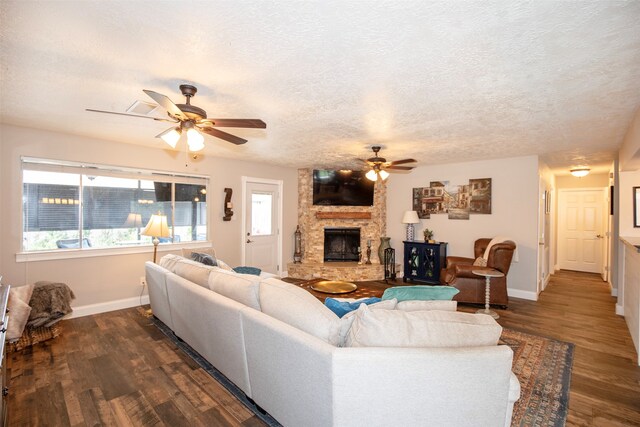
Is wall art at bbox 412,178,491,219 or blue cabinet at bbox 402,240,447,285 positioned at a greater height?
wall art at bbox 412,178,491,219

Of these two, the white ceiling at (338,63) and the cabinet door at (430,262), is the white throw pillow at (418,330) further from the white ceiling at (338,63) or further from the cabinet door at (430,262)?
the cabinet door at (430,262)

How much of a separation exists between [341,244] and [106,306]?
435cm

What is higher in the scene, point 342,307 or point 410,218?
point 410,218

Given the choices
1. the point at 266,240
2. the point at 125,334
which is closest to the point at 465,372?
the point at 125,334

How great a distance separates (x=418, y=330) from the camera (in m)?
1.58

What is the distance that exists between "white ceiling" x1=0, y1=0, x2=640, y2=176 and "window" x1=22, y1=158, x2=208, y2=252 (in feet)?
2.32

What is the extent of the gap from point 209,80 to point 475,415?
8.87ft

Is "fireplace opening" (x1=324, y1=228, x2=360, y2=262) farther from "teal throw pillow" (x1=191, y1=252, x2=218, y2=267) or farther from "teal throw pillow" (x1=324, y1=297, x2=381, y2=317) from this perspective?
"teal throw pillow" (x1=324, y1=297, x2=381, y2=317)

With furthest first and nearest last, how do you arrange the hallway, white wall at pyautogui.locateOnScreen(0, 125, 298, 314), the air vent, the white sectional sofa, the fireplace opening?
the fireplace opening < white wall at pyautogui.locateOnScreen(0, 125, 298, 314) < the air vent < the hallway < the white sectional sofa

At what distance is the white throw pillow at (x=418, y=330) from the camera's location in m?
1.55

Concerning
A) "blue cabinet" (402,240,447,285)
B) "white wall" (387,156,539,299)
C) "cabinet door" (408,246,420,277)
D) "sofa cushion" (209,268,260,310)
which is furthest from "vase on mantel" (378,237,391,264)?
"sofa cushion" (209,268,260,310)

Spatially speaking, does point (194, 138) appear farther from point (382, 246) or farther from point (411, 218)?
point (382, 246)

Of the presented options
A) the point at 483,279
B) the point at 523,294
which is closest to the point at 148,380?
the point at 483,279

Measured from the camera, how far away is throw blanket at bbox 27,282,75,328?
320 centimetres
